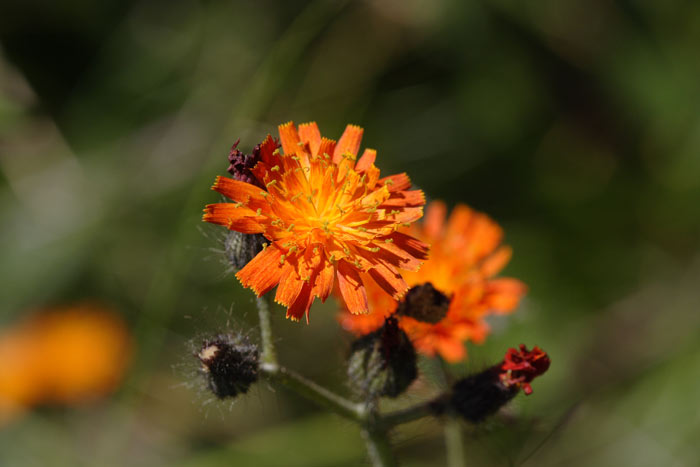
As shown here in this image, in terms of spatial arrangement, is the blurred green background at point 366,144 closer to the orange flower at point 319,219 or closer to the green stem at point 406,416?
the green stem at point 406,416

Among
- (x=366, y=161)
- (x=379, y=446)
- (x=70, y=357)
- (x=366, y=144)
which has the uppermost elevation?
(x=366, y=144)

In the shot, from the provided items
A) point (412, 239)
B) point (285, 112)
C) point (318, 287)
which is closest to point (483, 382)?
point (412, 239)

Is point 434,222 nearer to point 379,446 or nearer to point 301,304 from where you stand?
point 379,446

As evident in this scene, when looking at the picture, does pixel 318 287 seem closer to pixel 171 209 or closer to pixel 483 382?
pixel 483 382

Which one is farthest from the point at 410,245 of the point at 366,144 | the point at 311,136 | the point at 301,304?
the point at 366,144

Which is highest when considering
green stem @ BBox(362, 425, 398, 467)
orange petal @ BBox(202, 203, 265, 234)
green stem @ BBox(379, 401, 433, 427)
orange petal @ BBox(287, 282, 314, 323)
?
orange petal @ BBox(202, 203, 265, 234)

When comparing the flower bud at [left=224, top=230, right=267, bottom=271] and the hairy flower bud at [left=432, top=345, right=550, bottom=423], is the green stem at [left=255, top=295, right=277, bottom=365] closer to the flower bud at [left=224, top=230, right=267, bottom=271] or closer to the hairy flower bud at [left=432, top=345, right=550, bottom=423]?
the flower bud at [left=224, top=230, right=267, bottom=271]

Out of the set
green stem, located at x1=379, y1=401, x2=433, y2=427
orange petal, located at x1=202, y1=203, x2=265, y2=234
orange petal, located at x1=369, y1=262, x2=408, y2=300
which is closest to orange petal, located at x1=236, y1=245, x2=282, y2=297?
orange petal, located at x1=202, y1=203, x2=265, y2=234

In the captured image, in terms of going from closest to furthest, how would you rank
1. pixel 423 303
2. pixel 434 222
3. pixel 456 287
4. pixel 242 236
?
pixel 242 236
pixel 423 303
pixel 456 287
pixel 434 222
